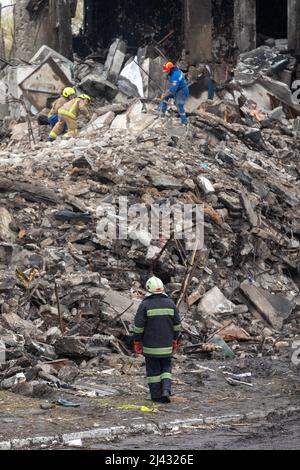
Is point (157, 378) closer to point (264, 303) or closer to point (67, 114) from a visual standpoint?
point (264, 303)

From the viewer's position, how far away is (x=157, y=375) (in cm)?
959

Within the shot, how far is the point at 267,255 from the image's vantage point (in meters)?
15.8

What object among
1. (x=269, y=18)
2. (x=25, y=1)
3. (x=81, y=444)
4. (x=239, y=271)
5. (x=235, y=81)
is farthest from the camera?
(x=269, y=18)

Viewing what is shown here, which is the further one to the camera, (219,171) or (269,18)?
(269,18)

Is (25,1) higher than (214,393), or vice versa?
(25,1)

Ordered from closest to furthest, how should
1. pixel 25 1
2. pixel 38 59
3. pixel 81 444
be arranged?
1. pixel 81 444
2. pixel 38 59
3. pixel 25 1

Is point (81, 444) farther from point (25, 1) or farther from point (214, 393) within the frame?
point (25, 1)

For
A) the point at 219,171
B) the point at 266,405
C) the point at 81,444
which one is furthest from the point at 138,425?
the point at 219,171

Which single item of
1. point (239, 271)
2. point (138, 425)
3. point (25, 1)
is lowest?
point (239, 271)

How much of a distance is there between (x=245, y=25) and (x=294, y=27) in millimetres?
1400

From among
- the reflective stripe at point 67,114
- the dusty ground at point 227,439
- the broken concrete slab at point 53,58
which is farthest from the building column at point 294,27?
the dusty ground at point 227,439

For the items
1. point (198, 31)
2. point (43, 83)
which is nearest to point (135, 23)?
point (198, 31)

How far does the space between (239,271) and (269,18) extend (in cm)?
1590

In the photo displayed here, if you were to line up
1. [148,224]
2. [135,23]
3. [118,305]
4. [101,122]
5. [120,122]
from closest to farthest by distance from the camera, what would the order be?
[118,305] < [148,224] < [120,122] < [101,122] < [135,23]
